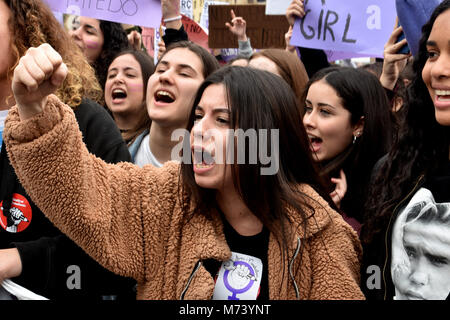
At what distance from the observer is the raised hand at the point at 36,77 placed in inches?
57.2

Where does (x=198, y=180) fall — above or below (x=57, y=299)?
above

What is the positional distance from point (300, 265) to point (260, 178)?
0.32 meters

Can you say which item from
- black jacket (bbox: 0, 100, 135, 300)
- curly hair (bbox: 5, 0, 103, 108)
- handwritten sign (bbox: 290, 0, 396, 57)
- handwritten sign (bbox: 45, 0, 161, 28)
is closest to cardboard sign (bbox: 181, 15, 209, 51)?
handwritten sign (bbox: 45, 0, 161, 28)

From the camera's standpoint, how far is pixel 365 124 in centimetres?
305

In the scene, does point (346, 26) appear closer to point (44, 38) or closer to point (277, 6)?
point (277, 6)

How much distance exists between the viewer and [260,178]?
6.64 feet

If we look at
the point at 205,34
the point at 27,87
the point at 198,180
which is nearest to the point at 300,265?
the point at 198,180

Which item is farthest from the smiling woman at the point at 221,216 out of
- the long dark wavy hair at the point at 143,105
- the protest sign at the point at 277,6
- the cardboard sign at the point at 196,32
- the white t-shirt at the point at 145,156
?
the cardboard sign at the point at 196,32

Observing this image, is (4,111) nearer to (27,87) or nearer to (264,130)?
(27,87)

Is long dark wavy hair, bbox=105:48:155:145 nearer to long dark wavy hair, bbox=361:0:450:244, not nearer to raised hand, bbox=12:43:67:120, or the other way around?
long dark wavy hair, bbox=361:0:450:244

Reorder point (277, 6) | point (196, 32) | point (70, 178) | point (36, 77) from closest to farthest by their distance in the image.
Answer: point (36, 77), point (70, 178), point (277, 6), point (196, 32)

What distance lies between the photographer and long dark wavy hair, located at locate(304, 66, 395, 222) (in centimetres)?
296

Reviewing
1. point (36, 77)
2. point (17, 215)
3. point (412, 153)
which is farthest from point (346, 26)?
point (36, 77)

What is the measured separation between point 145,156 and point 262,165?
126 cm
